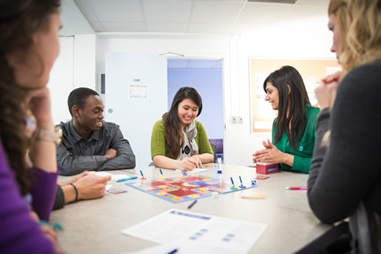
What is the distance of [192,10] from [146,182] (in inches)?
105

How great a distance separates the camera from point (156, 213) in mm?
857

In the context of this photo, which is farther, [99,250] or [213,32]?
[213,32]

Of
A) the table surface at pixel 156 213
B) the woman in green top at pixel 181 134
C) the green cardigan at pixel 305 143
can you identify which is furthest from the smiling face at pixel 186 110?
the table surface at pixel 156 213

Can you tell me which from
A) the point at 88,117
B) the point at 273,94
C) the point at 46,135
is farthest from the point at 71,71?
the point at 46,135

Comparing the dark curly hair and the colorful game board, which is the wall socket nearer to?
the colorful game board

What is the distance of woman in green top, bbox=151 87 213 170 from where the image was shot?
2133 millimetres

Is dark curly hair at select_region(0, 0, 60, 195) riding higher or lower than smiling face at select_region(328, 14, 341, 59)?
lower

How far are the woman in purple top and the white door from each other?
3463 millimetres

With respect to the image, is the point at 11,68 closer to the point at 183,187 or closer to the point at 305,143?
the point at 183,187

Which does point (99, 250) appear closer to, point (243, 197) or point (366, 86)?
point (243, 197)

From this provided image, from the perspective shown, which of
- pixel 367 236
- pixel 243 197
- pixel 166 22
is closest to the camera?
pixel 367 236

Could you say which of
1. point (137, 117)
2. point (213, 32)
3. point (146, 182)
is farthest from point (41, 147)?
point (213, 32)

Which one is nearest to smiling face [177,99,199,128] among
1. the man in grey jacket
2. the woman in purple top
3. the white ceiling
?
the man in grey jacket

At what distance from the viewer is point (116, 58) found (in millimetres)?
3988
